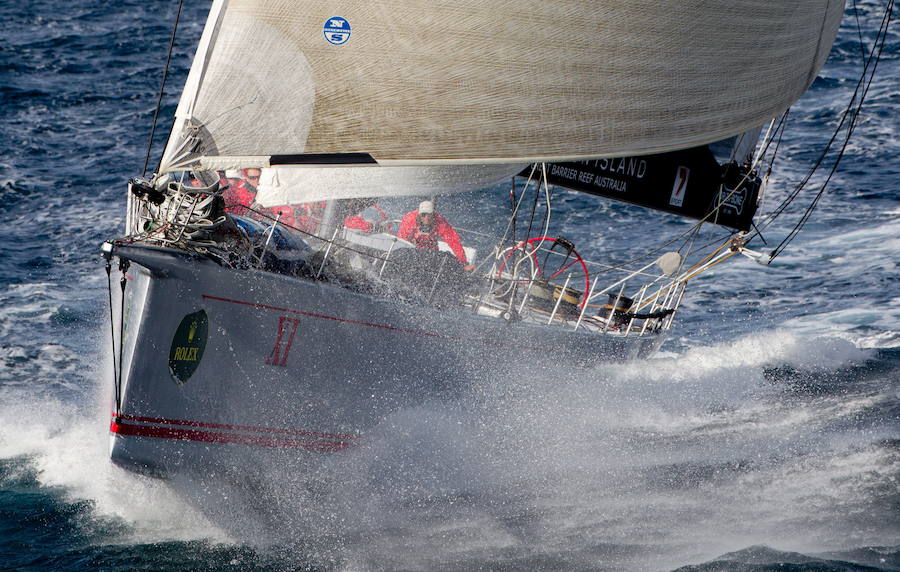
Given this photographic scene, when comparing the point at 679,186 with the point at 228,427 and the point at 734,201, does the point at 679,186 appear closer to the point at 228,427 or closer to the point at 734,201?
the point at 734,201

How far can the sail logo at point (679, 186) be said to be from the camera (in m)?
10.2

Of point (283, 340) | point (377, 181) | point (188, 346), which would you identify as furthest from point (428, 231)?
point (188, 346)

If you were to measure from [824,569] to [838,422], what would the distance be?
280cm

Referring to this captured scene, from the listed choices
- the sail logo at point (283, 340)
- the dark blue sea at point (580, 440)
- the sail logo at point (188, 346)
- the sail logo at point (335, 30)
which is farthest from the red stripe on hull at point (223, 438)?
the sail logo at point (335, 30)

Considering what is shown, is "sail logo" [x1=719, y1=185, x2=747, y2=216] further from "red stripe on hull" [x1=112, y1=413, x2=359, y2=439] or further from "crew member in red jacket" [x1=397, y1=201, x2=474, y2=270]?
"red stripe on hull" [x1=112, y1=413, x2=359, y2=439]

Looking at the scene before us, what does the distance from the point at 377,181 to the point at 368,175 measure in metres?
0.09

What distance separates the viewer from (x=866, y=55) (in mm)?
19141

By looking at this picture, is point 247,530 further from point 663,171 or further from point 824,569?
point 663,171

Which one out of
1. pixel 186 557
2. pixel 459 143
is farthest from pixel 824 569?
pixel 186 557

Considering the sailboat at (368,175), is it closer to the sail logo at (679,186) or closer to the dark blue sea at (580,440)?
the sail logo at (679,186)

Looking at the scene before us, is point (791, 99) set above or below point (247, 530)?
above

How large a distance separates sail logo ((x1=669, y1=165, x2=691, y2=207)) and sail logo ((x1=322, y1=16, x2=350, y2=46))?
4.70 m

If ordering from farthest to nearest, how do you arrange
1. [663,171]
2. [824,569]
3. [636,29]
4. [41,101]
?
[41,101] < [663,171] < [636,29] < [824,569]

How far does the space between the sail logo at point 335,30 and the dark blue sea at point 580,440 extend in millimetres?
3673
